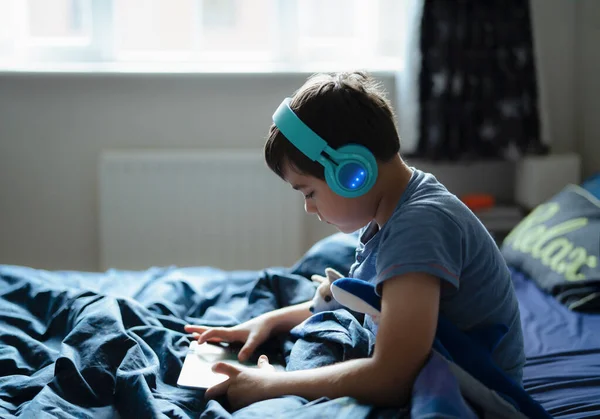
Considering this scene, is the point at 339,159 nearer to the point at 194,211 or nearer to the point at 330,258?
the point at 330,258

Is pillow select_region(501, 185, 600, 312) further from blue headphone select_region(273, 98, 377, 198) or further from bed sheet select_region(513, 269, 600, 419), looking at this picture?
blue headphone select_region(273, 98, 377, 198)

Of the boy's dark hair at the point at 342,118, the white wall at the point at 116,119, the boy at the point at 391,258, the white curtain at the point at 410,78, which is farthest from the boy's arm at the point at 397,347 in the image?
the white wall at the point at 116,119

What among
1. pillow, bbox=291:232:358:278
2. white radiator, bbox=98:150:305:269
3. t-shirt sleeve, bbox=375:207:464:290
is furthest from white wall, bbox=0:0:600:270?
t-shirt sleeve, bbox=375:207:464:290

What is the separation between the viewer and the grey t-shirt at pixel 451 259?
1040mm

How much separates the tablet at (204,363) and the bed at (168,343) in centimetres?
3

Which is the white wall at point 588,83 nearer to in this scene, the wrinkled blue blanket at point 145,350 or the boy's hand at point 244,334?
the wrinkled blue blanket at point 145,350

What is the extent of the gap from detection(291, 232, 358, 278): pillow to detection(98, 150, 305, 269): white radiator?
100 cm

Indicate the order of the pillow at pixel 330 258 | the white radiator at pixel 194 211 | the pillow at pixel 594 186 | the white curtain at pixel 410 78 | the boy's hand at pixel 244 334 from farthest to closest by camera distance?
1. the white radiator at pixel 194 211
2. the white curtain at pixel 410 78
3. the pillow at pixel 594 186
4. the pillow at pixel 330 258
5. the boy's hand at pixel 244 334

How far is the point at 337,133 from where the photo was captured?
110cm

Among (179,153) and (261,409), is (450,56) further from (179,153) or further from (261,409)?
(261,409)

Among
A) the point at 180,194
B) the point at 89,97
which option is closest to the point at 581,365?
the point at 180,194

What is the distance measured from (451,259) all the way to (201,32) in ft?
7.00

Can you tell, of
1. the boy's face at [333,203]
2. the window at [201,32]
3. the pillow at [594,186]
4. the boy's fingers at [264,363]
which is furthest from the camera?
the window at [201,32]

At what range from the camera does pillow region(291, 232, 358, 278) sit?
1756mm
